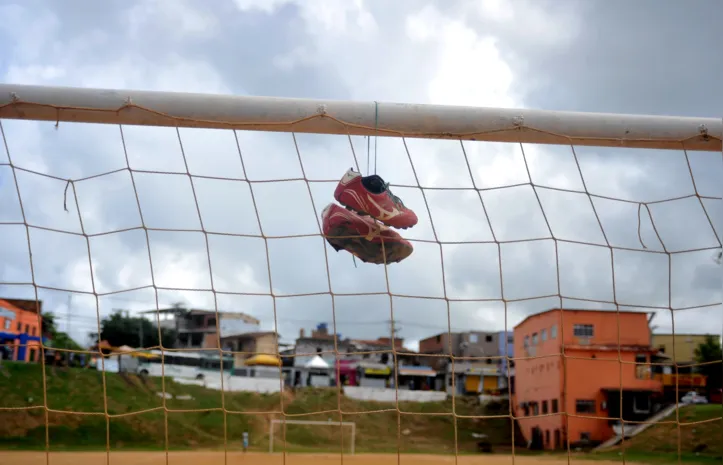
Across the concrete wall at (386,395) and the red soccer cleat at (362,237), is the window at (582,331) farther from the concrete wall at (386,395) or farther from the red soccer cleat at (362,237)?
the red soccer cleat at (362,237)

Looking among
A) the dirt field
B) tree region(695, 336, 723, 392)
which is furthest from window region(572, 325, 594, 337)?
tree region(695, 336, 723, 392)

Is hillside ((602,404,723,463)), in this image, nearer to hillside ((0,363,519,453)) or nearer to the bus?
hillside ((0,363,519,453))

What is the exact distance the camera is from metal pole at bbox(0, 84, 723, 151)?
109 inches

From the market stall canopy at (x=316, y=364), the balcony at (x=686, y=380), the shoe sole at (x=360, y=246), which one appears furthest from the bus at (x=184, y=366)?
the shoe sole at (x=360, y=246)

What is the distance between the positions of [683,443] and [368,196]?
19009 mm

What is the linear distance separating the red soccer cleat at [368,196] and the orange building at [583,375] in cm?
1533

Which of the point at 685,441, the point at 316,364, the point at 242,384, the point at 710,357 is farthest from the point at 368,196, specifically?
the point at 316,364

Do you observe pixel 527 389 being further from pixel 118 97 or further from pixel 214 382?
pixel 118 97

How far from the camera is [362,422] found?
965 inches

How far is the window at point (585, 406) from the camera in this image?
763 inches

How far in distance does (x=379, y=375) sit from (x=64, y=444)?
11.9 meters

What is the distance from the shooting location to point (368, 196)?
2.92m

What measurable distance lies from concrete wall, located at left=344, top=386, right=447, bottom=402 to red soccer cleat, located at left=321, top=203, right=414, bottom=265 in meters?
22.8

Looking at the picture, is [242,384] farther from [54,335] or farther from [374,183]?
[374,183]
